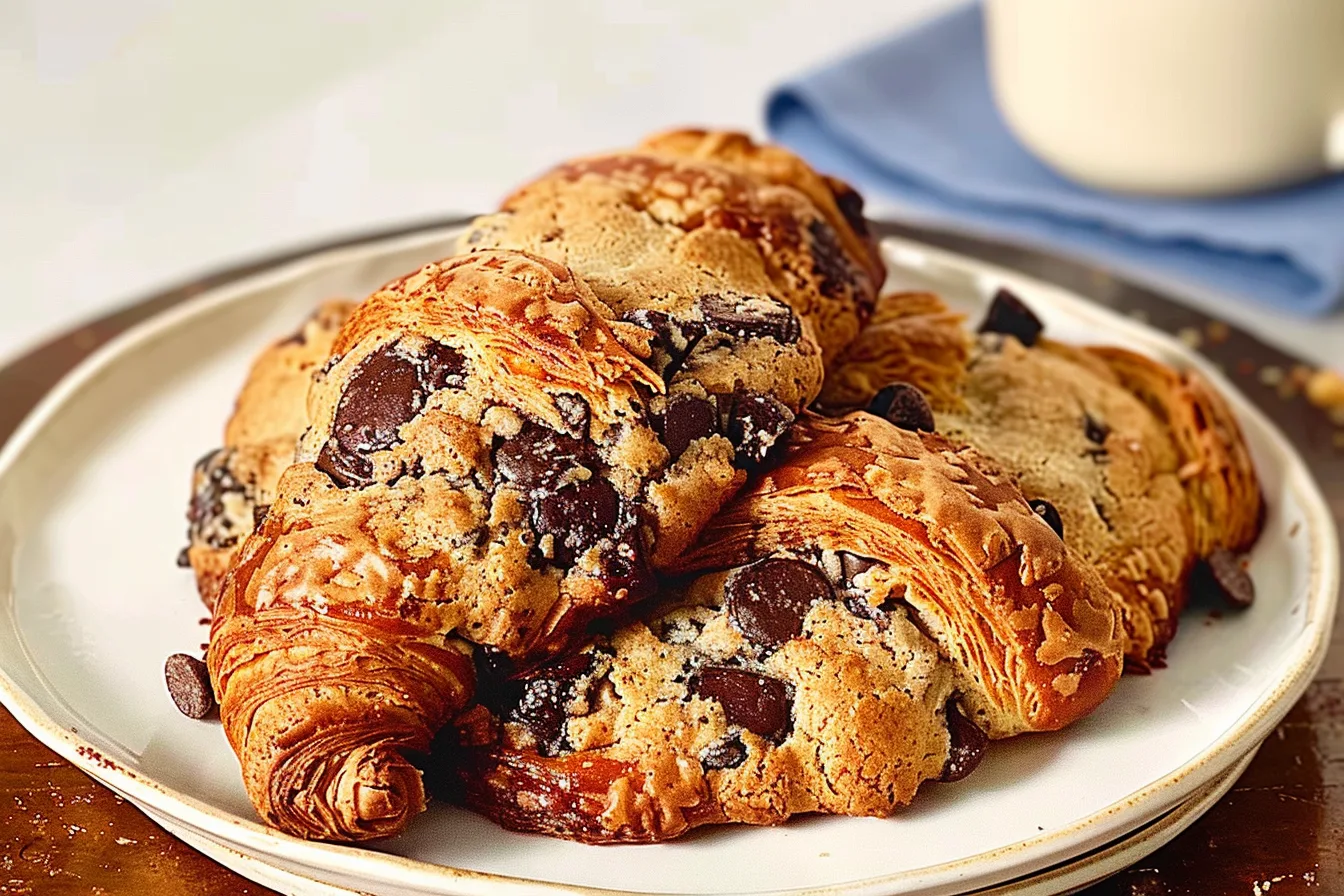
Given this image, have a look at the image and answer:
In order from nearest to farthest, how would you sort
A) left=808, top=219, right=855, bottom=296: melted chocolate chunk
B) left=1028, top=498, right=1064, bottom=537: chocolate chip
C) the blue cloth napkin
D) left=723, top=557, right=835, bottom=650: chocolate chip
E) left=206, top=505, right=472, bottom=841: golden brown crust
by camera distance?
left=206, top=505, right=472, bottom=841: golden brown crust
left=723, top=557, right=835, bottom=650: chocolate chip
left=1028, top=498, right=1064, bottom=537: chocolate chip
left=808, top=219, right=855, bottom=296: melted chocolate chunk
the blue cloth napkin

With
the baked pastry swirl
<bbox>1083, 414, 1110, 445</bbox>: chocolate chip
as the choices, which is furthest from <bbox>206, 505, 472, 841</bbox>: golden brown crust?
<bbox>1083, 414, 1110, 445</bbox>: chocolate chip

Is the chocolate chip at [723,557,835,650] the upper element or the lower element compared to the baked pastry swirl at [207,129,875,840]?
lower

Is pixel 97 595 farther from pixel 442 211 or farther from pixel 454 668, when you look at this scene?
pixel 442 211

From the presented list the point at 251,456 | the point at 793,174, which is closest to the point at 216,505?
the point at 251,456

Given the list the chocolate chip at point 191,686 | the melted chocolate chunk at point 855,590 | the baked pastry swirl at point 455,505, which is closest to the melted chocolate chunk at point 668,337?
the baked pastry swirl at point 455,505

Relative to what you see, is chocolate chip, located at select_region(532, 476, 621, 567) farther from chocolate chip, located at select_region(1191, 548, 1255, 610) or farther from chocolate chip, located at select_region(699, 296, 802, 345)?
chocolate chip, located at select_region(1191, 548, 1255, 610)

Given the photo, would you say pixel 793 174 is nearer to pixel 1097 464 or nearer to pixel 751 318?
pixel 751 318

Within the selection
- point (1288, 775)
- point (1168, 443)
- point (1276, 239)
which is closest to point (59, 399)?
point (1168, 443)

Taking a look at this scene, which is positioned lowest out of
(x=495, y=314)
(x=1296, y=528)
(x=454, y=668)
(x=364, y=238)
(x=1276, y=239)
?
(x=1276, y=239)
